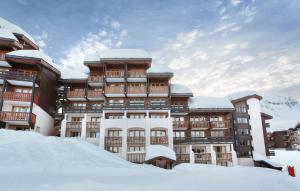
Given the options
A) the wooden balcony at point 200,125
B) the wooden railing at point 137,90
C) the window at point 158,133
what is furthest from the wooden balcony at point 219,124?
the wooden railing at point 137,90

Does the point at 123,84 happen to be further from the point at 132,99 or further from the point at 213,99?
the point at 213,99

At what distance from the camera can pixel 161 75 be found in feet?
108

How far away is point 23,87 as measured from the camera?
2966 cm

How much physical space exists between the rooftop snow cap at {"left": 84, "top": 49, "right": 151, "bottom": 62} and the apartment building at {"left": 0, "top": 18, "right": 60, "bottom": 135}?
624 centimetres

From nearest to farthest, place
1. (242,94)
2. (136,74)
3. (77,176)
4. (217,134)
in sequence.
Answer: (77,176) → (136,74) → (217,134) → (242,94)

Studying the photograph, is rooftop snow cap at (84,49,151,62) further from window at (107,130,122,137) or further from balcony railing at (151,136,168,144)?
balcony railing at (151,136,168,144)

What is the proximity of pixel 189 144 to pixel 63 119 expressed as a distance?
1821 cm

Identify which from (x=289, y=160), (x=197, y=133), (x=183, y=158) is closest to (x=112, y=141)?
(x=183, y=158)

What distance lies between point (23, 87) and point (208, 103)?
1062 inches

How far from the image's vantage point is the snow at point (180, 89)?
33.8 m

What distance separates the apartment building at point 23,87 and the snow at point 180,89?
18189 millimetres

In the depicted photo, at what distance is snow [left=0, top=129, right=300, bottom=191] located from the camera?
980cm

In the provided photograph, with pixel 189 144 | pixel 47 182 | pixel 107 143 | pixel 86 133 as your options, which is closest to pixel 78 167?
pixel 47 182

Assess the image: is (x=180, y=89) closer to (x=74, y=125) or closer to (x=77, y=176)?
(x=74, y=125)
